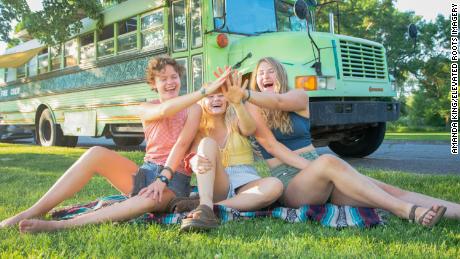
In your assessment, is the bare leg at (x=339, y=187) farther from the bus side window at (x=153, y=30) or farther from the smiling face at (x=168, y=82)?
the bus side window at (x=153, y=30)

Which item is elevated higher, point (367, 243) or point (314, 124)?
point (314, 124)

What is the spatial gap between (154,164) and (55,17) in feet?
21.7

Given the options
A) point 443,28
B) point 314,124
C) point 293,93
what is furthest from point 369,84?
point 443,28

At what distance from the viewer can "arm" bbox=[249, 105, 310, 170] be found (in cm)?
315

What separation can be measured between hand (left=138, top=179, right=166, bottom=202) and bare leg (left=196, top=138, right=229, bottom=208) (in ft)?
0.77

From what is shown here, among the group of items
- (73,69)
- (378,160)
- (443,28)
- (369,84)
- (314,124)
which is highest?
(443,28)

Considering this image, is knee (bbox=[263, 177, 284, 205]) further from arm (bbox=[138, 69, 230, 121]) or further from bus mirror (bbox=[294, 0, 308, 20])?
bus mirror (bbox=[294, 0, 308, 20])

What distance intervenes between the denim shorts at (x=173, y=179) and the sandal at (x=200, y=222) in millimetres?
437

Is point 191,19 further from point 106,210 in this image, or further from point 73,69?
point 106,210

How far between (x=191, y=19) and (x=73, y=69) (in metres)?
3.87

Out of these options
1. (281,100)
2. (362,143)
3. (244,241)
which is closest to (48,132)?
(362,143)

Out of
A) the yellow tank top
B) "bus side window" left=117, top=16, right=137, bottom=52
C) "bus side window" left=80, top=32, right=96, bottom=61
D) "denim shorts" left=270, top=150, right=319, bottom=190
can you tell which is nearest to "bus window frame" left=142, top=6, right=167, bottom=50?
"bus side window" left=117, top=16, right=137, bottom=52

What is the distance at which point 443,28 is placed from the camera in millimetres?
27312

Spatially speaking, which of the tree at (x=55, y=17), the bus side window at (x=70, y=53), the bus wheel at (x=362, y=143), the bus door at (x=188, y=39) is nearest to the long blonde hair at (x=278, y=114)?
the bus door at (x=188, y=39)
